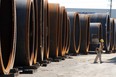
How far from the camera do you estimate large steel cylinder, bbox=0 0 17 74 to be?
10.5 m

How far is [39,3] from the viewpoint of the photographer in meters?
14.8

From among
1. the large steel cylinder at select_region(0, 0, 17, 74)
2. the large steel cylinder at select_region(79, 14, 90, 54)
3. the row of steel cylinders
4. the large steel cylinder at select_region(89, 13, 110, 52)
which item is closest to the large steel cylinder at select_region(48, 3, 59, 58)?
the row of steel cylinders

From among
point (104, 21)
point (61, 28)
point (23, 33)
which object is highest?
point (104, 21)

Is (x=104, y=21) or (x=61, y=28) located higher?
(x=104, y=21)

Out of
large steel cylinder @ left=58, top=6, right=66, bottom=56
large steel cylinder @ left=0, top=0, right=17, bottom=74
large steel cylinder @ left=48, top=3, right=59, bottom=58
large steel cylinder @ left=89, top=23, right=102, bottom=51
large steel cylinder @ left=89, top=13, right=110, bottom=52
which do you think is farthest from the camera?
large steel cylinder @ left=89, top=13, right=110, bottom=52

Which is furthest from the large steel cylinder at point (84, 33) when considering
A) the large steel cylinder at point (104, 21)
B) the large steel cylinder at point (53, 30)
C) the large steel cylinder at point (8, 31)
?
the large steel cylinder at point (8, 31)

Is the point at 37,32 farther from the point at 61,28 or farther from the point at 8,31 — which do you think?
the point at 61,28

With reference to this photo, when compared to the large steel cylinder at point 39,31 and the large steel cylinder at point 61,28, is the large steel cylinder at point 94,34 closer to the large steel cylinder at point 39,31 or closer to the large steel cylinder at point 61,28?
the large steel cylinder at point 61,28

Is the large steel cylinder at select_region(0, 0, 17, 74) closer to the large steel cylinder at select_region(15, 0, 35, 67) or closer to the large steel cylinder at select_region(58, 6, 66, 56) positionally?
the large steel cylinder at select_region(15, 0, 35, 67)

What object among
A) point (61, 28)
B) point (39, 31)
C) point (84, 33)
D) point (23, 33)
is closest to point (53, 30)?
point (61, 28)

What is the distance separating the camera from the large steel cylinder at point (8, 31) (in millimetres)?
10547

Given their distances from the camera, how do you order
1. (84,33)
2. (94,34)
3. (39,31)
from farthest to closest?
(94,34) → (84,33) → (39,31)

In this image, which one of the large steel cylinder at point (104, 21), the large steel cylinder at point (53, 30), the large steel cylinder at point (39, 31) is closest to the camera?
the large steel cylinder at point (39, 31)

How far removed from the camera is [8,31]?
425 inches
